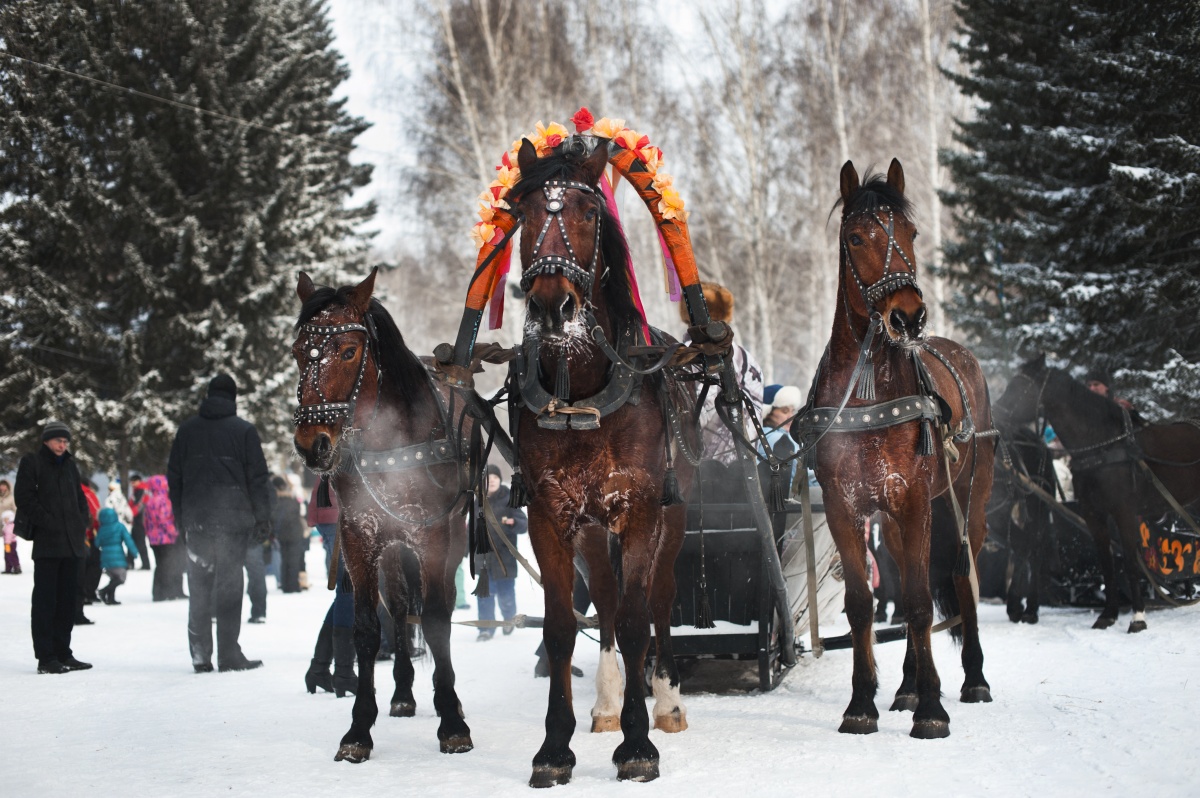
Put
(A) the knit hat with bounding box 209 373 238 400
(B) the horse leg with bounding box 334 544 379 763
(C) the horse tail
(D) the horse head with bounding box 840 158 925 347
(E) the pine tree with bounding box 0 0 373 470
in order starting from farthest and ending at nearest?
1. (E) the pine tree with bounding box 0 0 373 470
2. (A) the knit hat with bounding box 209 373 238 400
3. (C) the horse tail
4. (B) the horse leg with bounding box 334 544 379 763
5. (D) the horse head with bounding box 840 158 925 347

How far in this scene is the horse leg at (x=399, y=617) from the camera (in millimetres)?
6043

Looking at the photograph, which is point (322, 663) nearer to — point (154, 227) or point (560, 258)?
point (560, 258)

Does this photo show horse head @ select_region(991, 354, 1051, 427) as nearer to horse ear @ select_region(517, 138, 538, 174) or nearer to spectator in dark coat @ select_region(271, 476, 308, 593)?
horse ear @ select_region(517, 138, 538, 174)

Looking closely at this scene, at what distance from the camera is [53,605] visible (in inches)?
353

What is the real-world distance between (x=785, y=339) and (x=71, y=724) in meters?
35.6

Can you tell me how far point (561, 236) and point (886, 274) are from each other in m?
1.67

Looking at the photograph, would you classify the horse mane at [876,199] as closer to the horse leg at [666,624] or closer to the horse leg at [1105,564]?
the horse leg at [666,624]

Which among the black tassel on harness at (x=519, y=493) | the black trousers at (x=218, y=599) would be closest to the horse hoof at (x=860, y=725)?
the black tassel on harness at (x=519, y=493)

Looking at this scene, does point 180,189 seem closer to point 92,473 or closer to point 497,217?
point 92,473

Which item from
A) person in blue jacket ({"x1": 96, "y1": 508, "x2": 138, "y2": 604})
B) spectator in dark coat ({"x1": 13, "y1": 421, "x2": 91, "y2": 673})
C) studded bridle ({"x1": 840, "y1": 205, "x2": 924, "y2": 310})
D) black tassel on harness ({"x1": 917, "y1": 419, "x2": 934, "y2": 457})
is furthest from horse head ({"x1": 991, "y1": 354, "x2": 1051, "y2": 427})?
person in blue jacket ({"x1": 96, "y1": 508, "x2": 138, "y2": 604})

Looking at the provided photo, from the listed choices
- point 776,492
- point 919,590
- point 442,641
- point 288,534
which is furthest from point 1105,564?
point 288,534

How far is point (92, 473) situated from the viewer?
2167 centimetres

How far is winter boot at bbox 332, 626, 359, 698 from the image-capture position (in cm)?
703

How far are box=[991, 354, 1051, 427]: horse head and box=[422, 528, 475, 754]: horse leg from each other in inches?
244
